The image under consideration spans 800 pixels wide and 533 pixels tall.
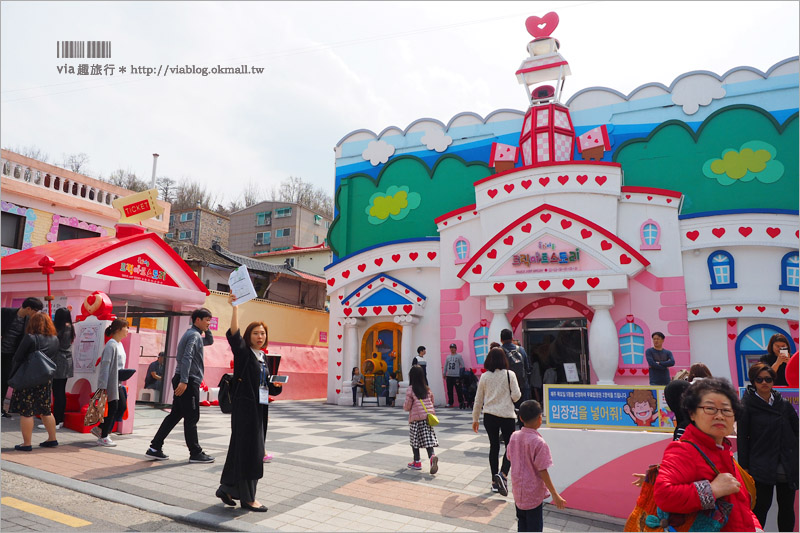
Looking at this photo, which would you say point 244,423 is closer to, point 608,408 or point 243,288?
point 243,288

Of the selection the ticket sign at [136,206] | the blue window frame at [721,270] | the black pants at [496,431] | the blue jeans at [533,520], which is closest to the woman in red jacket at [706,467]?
the blue jeans at [533,520]

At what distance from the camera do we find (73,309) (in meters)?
9.69

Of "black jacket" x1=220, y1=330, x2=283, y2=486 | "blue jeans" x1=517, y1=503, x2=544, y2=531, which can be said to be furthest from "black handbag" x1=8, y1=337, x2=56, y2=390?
"blue jeans" x1=517, y1=503, x2=544, y2=531

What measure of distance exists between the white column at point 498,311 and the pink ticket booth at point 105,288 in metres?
7.70

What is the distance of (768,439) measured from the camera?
4672mm

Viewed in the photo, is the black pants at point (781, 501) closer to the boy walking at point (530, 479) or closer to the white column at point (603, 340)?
the boy walking at point (530, 479)

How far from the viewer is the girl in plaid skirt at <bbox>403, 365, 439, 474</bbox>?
276 inches

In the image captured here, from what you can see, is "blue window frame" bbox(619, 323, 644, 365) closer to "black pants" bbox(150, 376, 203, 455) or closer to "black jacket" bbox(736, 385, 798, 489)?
"black jacket" bbox(736, 385, 798, 489)

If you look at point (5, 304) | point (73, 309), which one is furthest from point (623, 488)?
point (5, 304)

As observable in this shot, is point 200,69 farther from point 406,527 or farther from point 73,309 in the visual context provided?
point 406,527

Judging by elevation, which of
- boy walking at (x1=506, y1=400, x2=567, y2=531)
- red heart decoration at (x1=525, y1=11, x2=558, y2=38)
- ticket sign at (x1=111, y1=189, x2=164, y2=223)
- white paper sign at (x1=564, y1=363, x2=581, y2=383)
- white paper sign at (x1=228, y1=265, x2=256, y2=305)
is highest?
red heart decoration at (x1=525, y1=11, x2=558, y2=38)

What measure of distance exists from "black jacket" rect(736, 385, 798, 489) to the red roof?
1029 centimetres

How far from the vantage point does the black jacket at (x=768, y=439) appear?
4.62 m

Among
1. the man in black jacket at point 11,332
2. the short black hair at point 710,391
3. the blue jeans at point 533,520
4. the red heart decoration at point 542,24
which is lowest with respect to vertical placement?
the blue jeans at point 533,520
